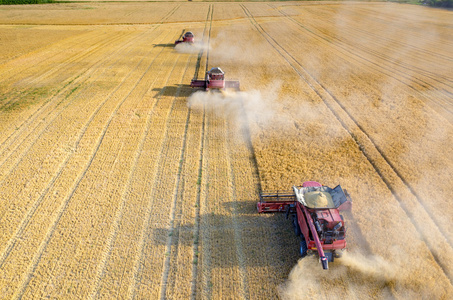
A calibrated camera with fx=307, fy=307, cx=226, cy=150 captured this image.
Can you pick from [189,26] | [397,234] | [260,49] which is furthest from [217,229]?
[189,26]

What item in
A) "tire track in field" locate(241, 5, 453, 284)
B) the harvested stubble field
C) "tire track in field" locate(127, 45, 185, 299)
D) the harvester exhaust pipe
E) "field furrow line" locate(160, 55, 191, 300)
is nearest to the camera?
the harvester exhaust pipe

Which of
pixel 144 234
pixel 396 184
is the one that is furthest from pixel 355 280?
pixel 144 234

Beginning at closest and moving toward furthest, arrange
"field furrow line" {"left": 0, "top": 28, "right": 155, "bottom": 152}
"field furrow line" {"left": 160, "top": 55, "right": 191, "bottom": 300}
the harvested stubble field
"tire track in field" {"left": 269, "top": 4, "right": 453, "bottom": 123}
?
"field furrow line" {"left": 160, "top": 55, "right": 191, "bottom": 300} → the harvested stubble field → "field furrow line" {"left": 0, "top": 28, "right": 155, "bottom": 152} → "tire track in field" {"left": 269, "top": 4, "right": 453, "bottom": 123}

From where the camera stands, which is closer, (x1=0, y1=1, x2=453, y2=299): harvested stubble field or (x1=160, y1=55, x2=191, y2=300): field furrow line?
(x1=160, y1=55, x2=191, y2=300): field furrow line

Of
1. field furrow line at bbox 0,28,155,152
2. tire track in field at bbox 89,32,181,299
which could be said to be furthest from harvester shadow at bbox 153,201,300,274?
field furrow line at bbox 0,28,155,152

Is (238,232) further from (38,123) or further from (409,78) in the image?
(409,78)

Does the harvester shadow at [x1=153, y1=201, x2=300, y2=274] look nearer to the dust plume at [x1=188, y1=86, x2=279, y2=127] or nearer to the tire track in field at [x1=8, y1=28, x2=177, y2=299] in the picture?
the tire track in field at [x1=8, y1=28, x2=177, y2=299]

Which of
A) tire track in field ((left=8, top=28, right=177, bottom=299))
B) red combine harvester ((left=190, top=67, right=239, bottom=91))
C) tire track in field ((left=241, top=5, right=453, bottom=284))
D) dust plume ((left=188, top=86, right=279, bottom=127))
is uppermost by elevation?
red combine harvester ((left=190, top=67, right=239, bottom=91))
